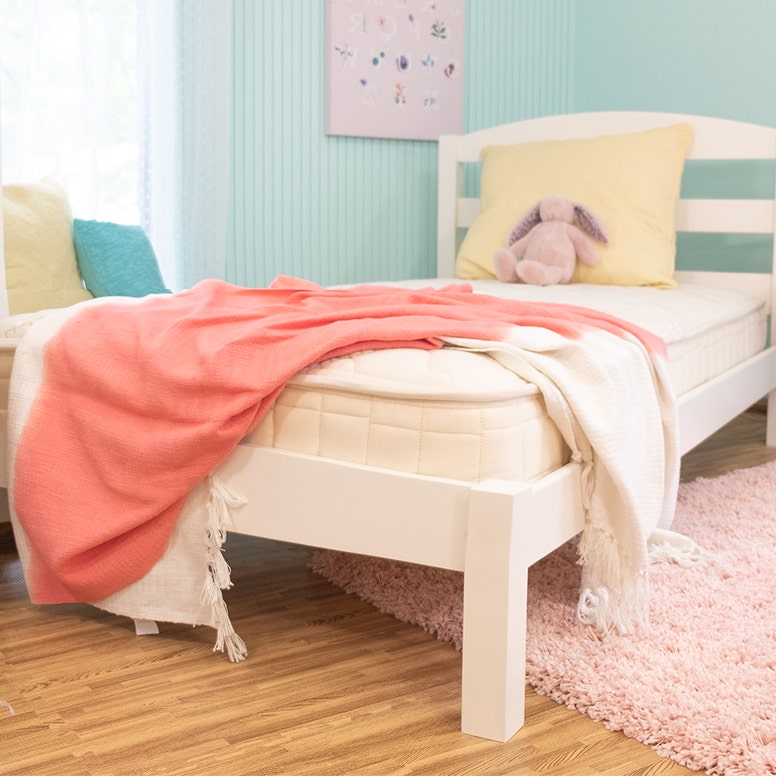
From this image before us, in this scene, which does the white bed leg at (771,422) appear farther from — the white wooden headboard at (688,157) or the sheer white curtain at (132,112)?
the sheer white curtain at (132,112)

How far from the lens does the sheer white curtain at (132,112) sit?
2.69 meters

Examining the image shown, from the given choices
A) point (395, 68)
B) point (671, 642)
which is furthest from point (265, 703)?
point (395, 68)

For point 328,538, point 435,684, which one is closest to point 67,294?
point 328,538

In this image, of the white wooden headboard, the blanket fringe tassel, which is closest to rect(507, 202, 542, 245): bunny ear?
the white wooden headboard

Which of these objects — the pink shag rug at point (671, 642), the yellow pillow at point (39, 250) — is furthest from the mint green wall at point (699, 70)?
the yellow pillow at point (39, 250)

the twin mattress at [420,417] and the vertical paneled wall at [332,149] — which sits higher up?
the vertical paneled wall at [332,149]

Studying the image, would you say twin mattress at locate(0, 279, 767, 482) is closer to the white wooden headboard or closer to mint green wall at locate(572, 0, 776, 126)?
the white wooden headboard

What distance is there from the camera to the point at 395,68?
3436 millimetres

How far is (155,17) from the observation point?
2896 millimetres

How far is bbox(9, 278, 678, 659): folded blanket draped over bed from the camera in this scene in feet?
5.04

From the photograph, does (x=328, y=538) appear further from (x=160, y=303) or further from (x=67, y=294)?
(x=67, y=294)

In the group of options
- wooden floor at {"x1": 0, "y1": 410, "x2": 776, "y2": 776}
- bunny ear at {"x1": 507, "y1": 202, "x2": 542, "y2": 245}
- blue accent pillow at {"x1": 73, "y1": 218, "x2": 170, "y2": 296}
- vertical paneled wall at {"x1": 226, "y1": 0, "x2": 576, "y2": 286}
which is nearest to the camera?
wooden floor at {"x1": 0, "y1": 410, "x2": 776, "y2": 776}

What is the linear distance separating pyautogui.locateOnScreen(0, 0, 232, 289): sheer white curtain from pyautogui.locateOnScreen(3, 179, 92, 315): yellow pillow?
0.25 metres

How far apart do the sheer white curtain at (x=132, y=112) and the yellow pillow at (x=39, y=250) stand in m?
0.25
